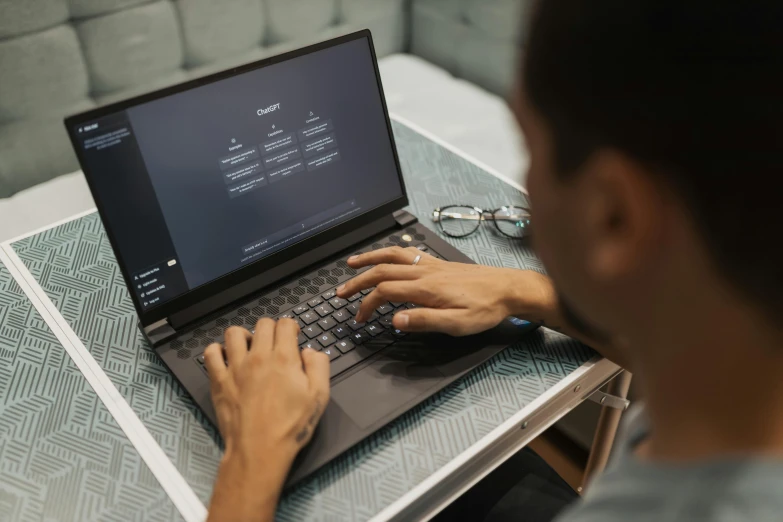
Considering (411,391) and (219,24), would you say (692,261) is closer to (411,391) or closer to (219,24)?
(411,391)

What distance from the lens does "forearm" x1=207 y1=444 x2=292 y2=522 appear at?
1.99 ft

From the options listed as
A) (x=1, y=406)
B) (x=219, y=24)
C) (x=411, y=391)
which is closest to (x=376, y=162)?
(x=411, y=391)

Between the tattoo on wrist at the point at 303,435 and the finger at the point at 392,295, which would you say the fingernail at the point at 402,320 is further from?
the tattoo on wrist at the point at 303,435

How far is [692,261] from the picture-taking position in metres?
0.39

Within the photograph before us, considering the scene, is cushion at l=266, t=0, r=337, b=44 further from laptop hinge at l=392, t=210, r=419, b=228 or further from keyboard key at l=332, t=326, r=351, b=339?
keyboard key at l=332, t=326, r=351, b=339

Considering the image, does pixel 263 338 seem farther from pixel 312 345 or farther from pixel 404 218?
pixel 404 218

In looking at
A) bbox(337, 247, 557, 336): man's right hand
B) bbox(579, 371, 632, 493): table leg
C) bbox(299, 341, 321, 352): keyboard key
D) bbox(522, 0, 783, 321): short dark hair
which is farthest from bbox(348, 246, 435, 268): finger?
bbox(522, 0, 783, 321): short dark hair

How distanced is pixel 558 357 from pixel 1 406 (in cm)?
66

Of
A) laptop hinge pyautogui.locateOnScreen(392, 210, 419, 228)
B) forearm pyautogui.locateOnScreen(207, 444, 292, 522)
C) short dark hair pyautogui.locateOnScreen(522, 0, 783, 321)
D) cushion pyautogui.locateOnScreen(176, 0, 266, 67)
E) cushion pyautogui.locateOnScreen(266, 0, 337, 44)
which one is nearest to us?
short dark hair pyautogui.locateOnScreen(522, 0, 783, 321)

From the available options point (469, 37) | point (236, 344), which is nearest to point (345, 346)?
point (236, 344)

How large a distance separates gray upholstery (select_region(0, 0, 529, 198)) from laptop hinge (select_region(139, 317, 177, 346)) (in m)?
0.65

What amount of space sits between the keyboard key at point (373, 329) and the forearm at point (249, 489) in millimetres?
207

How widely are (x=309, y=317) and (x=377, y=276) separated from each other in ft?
0.32

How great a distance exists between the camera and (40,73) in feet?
4.23
